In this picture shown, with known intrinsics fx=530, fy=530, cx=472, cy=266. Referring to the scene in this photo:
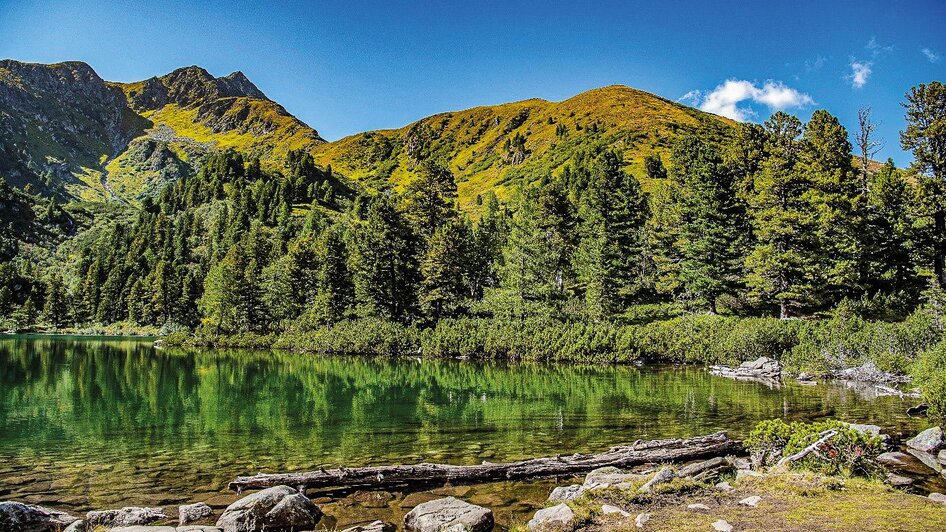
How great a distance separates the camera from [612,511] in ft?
30.2

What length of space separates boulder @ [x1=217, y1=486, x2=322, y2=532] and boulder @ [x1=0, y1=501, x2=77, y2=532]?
297cm

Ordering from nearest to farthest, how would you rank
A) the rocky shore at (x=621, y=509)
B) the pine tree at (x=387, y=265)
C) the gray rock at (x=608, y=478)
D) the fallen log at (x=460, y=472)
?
1. the rocky shore at (x=621, y=509)
2. the gray rock at (x=608, y=478)
3. the fallen log at (x=460, y=472)
4. the pine tree at (x=387, y=265)

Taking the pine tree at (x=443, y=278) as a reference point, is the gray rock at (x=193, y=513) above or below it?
below

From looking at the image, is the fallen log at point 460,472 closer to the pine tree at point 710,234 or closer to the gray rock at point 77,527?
the gray rock at point 77,527

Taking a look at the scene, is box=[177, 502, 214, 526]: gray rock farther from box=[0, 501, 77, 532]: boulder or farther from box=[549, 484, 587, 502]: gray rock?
box=[549, 484, 587, 502]: gray rock

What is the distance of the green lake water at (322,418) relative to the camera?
14617mm

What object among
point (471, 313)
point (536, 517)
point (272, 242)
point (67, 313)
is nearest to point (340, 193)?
point (272, 242)

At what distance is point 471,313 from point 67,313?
10667cm

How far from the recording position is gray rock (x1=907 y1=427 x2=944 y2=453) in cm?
1469

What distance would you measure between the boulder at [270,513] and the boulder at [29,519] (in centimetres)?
297

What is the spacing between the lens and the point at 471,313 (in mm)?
60188

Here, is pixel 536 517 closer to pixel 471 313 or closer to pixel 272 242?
pixel 471 313

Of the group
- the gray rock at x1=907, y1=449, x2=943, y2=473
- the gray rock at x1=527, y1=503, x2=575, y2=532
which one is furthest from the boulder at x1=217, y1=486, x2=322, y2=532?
the gray rock at x1=907, y1=449, x2=943, y2=473

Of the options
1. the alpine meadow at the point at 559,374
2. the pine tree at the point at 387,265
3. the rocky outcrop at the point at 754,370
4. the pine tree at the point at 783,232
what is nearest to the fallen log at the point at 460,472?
the alpine meadow at the point at 559,374
